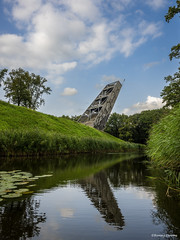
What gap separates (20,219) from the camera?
76.9 inches

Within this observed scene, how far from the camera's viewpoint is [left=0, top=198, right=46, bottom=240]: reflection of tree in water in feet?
5.32

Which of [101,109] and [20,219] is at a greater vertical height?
[101,109]

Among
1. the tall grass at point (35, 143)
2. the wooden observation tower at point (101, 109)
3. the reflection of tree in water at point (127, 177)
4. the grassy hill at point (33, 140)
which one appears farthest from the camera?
the wooden observation tower at point (101, 109)

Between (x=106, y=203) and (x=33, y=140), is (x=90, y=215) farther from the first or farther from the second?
(x=33, y=140)

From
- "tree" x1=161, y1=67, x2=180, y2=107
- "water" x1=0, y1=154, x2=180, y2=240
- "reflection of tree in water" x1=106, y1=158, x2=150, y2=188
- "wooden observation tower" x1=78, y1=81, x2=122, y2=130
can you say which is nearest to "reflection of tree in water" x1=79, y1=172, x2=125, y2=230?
"water" x1=0, y1=154, x2=180, y2=240

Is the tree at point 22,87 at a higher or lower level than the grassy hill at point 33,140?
higher

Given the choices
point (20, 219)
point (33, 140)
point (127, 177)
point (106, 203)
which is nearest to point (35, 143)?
point (33, 140)

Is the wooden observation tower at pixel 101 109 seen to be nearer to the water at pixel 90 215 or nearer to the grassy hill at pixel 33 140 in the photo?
the grassy hill at pixel 33 140

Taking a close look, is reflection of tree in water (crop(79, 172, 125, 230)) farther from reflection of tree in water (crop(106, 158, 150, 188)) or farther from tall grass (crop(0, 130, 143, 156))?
tall grass (crop(0, 130, 143, 156))

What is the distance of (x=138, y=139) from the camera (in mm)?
54688

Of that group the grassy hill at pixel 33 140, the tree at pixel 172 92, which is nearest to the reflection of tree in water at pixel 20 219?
the grassy hill at pixel 33 140

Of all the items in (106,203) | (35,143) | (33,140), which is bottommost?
(106,203)

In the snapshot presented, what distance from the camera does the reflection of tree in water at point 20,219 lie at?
1622 millimetres

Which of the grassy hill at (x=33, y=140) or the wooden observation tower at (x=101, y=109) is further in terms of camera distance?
the wooden observation tower at (x=101, y=109)
